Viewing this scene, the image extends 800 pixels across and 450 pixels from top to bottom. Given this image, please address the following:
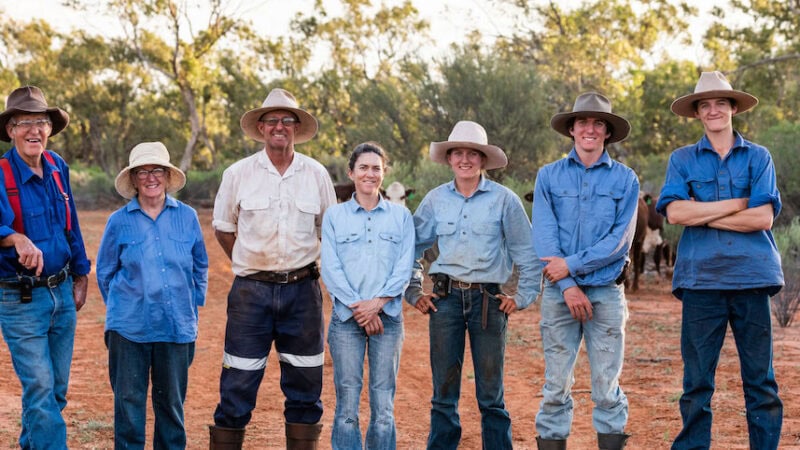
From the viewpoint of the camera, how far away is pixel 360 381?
17.1ft

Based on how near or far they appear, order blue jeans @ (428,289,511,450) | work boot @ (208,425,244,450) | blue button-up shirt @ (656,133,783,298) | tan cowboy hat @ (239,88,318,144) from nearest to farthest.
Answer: blue button-up shirt @ (656,133,783,298), blue jeans @ (428,289,511,450), work boot @ (208,425,244,450), tan cowboy hat @ (239,88,318,144)

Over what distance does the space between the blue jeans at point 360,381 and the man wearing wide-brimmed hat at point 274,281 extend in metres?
0.33

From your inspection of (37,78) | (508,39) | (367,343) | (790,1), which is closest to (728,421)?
(367,343)

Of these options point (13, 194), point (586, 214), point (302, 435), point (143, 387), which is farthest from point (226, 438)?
point (586, 214)

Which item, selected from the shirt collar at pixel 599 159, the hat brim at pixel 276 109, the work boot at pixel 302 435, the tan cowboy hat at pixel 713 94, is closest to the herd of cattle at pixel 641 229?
the hat brim at pixel 276 109

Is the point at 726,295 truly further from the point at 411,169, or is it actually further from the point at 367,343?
the point at 411,169

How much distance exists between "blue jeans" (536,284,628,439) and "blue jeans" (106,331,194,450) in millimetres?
1958

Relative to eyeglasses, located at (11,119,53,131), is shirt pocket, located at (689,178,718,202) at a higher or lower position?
lower

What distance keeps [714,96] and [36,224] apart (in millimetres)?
3744

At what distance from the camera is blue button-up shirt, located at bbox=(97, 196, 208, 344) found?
518 cm

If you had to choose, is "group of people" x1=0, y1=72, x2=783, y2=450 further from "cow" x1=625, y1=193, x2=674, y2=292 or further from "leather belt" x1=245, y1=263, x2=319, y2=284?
"cow" x1=625, y1=193, x2=674, y2=292

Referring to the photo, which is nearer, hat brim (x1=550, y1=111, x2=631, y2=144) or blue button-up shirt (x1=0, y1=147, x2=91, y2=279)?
blue button-up shirt (x1=0, y1=147, x2=91, y2=279)

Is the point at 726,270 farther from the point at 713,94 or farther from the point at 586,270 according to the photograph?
the point at 713,94

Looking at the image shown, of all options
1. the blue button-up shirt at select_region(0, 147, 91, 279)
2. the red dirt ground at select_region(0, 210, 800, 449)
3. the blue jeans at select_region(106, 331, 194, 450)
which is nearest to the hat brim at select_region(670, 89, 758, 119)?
the red dirt ground at select_region(0, 210, 800, 449)
